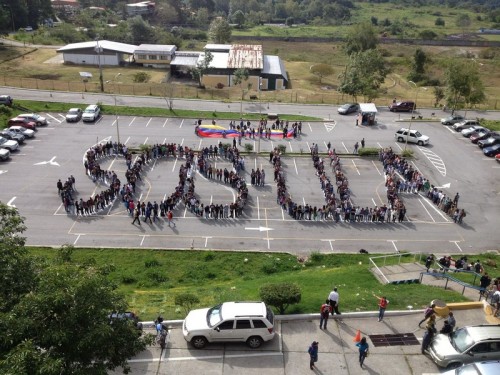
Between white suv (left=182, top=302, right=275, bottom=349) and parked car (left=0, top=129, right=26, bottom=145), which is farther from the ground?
white suv (left=182, top=302, right=275, bottom=349)

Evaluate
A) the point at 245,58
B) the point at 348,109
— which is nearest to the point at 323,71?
the point at 245,58

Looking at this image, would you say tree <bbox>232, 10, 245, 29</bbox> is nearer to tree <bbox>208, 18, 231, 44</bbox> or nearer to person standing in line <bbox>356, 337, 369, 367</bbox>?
tree <bbox>208, 18, 231, 44</bbox>

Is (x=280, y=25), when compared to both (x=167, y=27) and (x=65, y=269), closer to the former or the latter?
(x=167, y=27)

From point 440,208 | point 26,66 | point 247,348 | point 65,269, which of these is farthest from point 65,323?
point 26,66

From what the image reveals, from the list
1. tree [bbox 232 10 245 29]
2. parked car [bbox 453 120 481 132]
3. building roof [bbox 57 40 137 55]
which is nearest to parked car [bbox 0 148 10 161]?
parked car [bbox 453 120 481 132]

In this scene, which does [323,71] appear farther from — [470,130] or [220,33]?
[470,130]

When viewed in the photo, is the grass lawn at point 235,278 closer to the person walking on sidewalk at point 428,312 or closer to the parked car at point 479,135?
the person walking on sidewalk at point 428,312

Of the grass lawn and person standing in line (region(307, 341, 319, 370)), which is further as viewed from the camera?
the grass lawn
